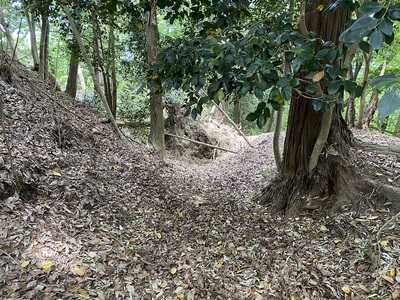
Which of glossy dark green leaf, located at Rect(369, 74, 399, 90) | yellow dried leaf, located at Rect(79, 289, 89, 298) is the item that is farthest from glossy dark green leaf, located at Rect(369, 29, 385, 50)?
yellow dried leaf, located at Rect(79, 289, 89, 298)

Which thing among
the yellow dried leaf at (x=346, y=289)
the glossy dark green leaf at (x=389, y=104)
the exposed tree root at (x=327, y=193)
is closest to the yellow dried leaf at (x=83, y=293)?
the yellow dried leaf at (x=346, y=289)

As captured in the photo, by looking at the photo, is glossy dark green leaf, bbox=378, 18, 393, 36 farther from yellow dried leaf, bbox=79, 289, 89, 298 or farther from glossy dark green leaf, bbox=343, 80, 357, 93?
yellow dried leaf, bbox=79, 289, 89, 298

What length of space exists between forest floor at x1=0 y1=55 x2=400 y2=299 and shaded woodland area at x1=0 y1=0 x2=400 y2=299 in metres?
0.01

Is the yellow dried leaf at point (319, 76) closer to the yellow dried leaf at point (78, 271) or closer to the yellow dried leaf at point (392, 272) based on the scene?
the yellow dried leaf at point (392, 272)

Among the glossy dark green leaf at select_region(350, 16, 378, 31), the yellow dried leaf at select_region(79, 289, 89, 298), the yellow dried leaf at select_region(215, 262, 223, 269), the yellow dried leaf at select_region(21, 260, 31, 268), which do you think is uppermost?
the glossy dark green leaf at select_region(350, 16, 378, 31)

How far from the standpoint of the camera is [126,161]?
14.4 feet

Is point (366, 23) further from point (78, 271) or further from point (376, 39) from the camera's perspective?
point (78, 271)

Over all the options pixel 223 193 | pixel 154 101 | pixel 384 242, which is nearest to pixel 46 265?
pixel 384 242

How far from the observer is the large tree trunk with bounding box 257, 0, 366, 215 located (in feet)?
9.75

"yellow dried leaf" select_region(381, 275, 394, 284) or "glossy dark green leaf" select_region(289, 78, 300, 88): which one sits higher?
"glossy dark green leaf" select_region(289, 78, 300, 88)

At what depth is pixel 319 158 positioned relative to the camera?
3.09m

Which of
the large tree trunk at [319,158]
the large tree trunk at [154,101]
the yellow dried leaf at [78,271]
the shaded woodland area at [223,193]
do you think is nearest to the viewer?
the shaded woodland area at [223,193]

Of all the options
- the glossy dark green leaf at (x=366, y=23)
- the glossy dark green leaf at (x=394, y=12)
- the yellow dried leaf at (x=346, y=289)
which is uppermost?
the glossy dark green leaf at (x=394, y=12)

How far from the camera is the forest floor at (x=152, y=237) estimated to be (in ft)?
6.71
